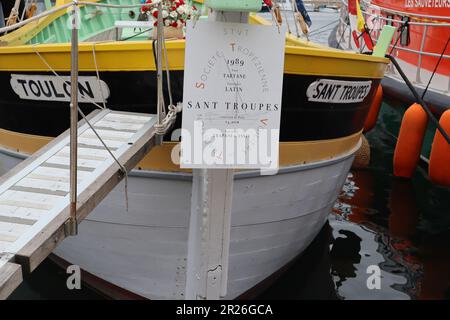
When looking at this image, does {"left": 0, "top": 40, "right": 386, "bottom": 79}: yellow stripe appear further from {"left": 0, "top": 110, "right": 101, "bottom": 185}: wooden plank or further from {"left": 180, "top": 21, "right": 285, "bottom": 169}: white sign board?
{"left": 180, "top": 21, "right": 285, "bottom": 169}: white sign board

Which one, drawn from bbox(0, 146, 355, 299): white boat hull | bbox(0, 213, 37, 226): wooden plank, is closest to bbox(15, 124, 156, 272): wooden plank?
bbox(0, 213, 37, 226): wooden plank

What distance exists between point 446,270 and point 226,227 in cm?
330

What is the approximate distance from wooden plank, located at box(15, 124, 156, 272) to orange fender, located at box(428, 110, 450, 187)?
157 inches

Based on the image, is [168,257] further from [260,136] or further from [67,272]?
[260,136]

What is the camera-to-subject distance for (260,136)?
121 inches

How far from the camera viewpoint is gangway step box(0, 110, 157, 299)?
255 cm

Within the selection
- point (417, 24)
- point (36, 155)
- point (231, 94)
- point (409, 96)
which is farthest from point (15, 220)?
point (409, 96)

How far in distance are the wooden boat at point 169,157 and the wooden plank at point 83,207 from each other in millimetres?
516

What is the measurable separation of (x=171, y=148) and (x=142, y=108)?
357 mm

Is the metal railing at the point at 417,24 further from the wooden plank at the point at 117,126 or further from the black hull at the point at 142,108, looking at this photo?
the wooden plank at the point at 117,126

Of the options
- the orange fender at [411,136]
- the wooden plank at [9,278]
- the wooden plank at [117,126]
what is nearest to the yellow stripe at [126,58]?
the wooden plank at [117,126]

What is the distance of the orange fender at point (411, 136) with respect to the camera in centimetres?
715

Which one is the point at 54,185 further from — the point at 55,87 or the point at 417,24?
the point at 417,24
